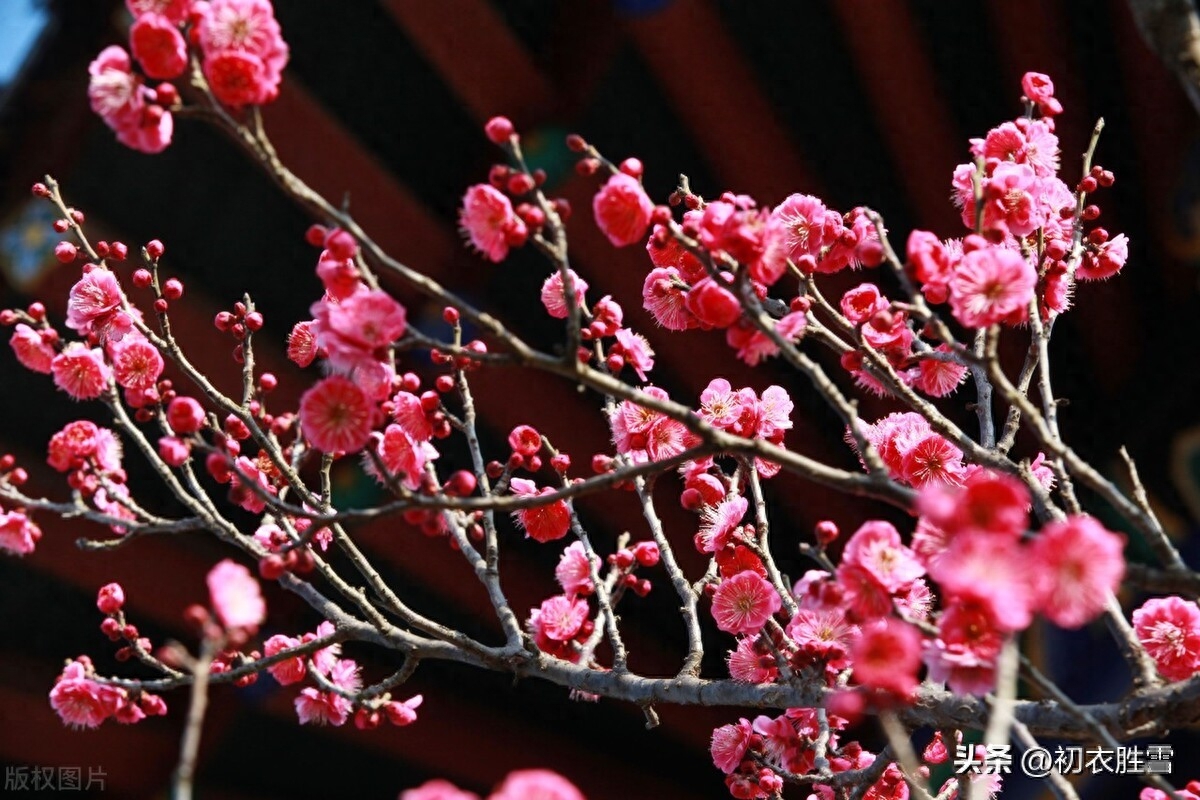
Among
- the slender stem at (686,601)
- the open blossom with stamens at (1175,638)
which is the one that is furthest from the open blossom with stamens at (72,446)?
the open blossom with stamens at (1175,638)

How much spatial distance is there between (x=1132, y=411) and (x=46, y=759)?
11.7 feet

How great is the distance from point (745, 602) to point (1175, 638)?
554 mm

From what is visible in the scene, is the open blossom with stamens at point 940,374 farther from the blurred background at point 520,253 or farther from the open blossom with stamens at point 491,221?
the blurred background at point 520,253

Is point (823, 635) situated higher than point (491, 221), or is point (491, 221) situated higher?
point (491, 221)

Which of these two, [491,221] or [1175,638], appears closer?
[491,221]

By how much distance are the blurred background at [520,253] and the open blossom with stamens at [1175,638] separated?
1440mm

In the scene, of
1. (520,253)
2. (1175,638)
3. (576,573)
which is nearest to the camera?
(1175,638)

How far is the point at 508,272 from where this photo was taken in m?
2.59

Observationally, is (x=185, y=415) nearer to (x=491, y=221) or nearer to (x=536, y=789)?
(x=491, y=221)

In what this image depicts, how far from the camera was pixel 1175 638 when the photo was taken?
1385 mm

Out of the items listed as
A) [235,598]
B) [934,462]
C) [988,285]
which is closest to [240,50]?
[235,598]

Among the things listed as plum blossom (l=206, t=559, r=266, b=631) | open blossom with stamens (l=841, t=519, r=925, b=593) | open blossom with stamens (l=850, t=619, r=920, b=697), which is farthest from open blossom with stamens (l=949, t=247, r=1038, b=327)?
plum blossom (l=206, t=559, r=266, b=631)

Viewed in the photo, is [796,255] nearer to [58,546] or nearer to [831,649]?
[831,649]

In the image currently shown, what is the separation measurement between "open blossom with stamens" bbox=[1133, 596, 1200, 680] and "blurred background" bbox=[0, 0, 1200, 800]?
4.72 ft
